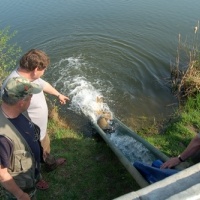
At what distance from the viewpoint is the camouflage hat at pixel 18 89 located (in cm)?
279

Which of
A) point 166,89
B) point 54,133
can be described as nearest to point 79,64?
point 166,89

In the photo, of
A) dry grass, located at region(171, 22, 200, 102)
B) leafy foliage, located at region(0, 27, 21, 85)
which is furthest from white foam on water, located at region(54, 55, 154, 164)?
dry grass, located at region(171, 22, 200, 102)

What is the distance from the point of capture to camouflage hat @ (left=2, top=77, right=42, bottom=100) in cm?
279

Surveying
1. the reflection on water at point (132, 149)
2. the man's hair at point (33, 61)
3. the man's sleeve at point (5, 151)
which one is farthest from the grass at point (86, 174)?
the man's hair at point (33, 61)

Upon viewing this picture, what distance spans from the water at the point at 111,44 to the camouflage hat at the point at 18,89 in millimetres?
4563

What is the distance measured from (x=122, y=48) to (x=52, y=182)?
7.23 meters

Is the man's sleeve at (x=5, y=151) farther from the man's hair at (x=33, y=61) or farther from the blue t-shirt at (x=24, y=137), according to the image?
the man's hair at (x=33, y=61)

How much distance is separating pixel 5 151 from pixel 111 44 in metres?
8.93


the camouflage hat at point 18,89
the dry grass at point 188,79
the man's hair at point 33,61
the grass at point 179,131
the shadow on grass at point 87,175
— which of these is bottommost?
the shadow on grass at point 87,175

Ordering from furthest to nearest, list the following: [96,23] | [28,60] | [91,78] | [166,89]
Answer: [96,23], [91,78], [166,89], [28,60]

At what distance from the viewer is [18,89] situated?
9.39 ft

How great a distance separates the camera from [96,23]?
1252 cm

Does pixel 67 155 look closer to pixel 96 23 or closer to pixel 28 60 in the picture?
pixel 28 60

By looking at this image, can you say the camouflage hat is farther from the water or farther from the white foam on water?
the water
